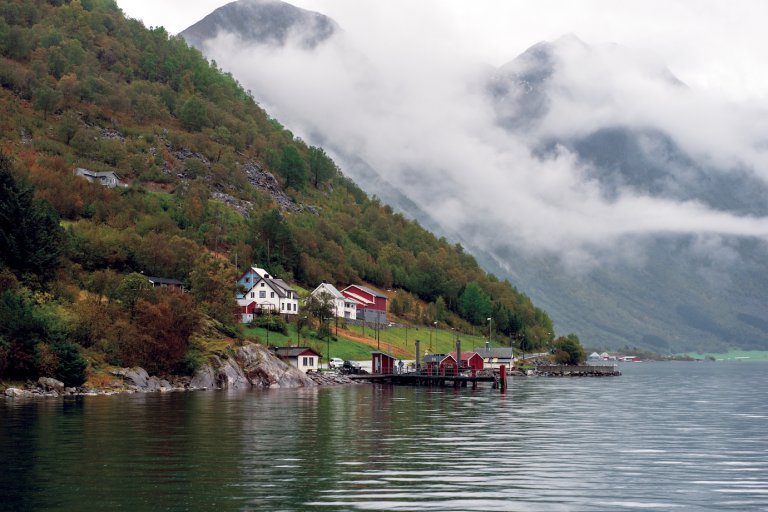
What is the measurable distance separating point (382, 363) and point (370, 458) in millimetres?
117505

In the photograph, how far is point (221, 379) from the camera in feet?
441

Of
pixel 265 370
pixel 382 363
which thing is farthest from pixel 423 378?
pixel 265 370

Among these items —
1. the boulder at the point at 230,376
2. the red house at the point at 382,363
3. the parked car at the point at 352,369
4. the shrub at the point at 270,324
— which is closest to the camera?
the boulder at the point at 230,376

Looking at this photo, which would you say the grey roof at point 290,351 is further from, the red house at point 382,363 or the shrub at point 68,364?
the shrub at point 68,364

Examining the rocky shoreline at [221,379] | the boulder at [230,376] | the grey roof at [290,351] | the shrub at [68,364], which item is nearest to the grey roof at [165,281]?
the grey roof at [290,351]

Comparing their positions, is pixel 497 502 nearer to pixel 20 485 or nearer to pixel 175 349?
pixel 20 485

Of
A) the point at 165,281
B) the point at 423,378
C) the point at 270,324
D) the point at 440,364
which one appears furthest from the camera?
the point at 270,324

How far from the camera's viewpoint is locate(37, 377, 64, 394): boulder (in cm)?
10650

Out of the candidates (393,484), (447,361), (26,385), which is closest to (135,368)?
(26,385)

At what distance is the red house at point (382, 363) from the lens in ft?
559

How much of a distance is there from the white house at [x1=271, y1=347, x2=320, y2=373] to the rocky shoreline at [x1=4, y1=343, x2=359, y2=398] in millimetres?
3326

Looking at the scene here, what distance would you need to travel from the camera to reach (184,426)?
69812 mm

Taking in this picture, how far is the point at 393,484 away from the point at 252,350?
102024 mm

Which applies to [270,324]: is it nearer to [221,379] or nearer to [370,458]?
[221,379]
